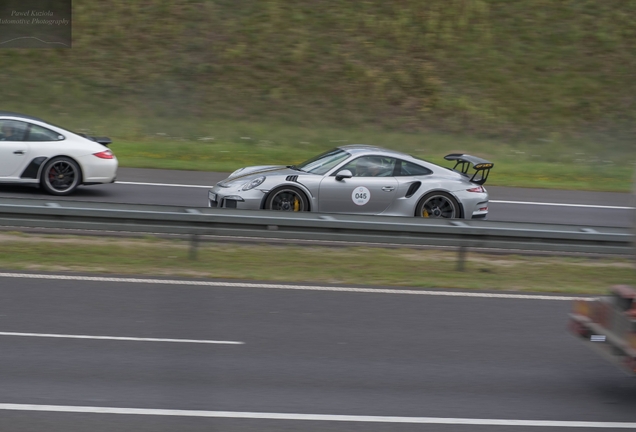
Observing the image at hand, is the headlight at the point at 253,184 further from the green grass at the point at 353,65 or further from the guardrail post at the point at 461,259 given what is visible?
the green grass at the point at 353,65

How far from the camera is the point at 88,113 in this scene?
2231 cm

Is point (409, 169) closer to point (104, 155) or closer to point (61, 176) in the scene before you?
point (104, 155)

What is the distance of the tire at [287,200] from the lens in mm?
12172

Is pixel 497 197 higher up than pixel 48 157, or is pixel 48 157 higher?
pixel 48 157

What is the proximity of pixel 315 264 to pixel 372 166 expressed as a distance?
2824 mm

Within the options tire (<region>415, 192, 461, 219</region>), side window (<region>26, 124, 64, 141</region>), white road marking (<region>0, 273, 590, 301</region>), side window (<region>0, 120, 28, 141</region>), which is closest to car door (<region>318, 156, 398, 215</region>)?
tire (<region>415, 192, 461, 219</region>)

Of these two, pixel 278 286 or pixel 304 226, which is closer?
pixel 278 286

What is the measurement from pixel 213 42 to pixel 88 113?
5.78 meters

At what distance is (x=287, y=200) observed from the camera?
40.2 feet

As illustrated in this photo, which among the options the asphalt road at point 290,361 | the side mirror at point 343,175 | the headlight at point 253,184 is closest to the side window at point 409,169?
the side mirror at point 343,175

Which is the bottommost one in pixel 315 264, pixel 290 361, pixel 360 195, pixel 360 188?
pixel 290 361

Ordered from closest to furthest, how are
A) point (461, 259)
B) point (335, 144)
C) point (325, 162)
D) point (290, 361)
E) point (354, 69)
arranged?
point (290, 361) < point (461, 259) < point (325, 162) < point (335, 144) < point (354, 69)

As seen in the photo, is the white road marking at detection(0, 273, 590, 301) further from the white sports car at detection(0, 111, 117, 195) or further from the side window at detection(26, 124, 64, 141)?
the side window at detection(26, 124, 64, 141)

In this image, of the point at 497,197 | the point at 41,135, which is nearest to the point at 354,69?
the point at 497,197
